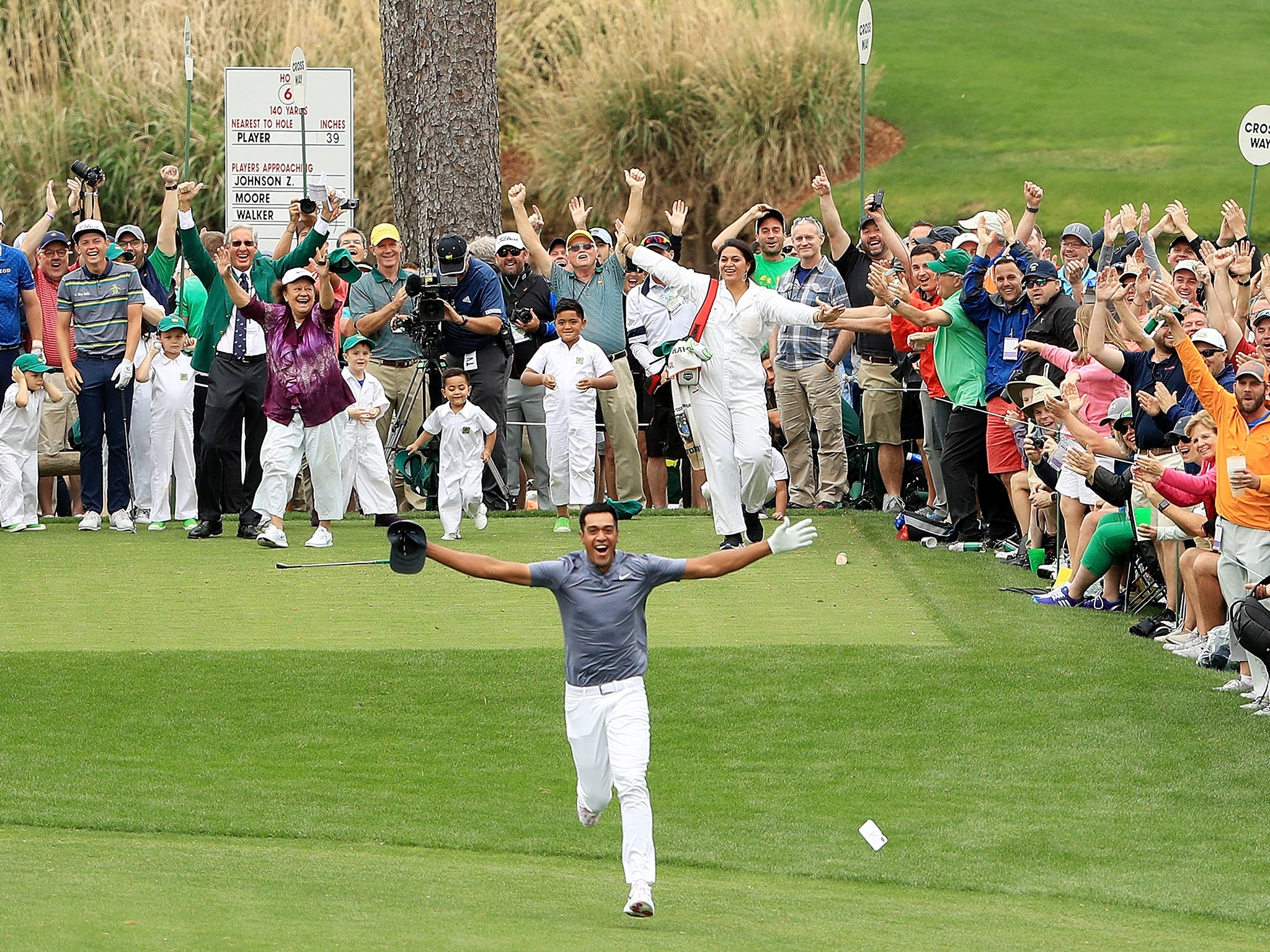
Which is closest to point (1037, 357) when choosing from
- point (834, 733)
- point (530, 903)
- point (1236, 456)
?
point (1236, 456)

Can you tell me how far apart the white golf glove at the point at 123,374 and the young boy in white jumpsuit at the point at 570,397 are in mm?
3338

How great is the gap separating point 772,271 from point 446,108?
17.8ft

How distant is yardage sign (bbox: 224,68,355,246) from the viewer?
2166 cm

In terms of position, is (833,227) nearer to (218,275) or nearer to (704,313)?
(704,313)

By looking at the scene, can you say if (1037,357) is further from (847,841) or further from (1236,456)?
(847,841)

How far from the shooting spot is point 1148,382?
12844 millimetres

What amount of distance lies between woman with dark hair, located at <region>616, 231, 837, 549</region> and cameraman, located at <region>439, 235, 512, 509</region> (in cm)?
246

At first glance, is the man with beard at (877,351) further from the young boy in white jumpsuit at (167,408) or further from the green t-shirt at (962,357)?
the young boy in white jumpsuit at (167,408)

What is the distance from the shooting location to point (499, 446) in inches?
689

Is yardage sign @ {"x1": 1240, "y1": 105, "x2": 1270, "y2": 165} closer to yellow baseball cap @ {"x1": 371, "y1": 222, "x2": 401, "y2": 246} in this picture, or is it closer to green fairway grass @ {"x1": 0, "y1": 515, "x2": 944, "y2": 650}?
green fairway grass @ {"x1": 0, "y1": 515, "x2": 944, "y2": 650}

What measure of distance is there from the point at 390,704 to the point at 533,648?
3.68 feet

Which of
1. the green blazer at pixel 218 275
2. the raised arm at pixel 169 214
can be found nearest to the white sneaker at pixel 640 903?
the green blazer at pixel 218 275

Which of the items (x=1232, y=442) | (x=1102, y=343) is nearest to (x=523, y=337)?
(x=1102, y=343)

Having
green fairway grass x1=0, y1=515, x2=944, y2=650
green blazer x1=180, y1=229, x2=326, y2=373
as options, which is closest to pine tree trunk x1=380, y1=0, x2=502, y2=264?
green blazer x1=180, y1=229, x2=326, y2=373
